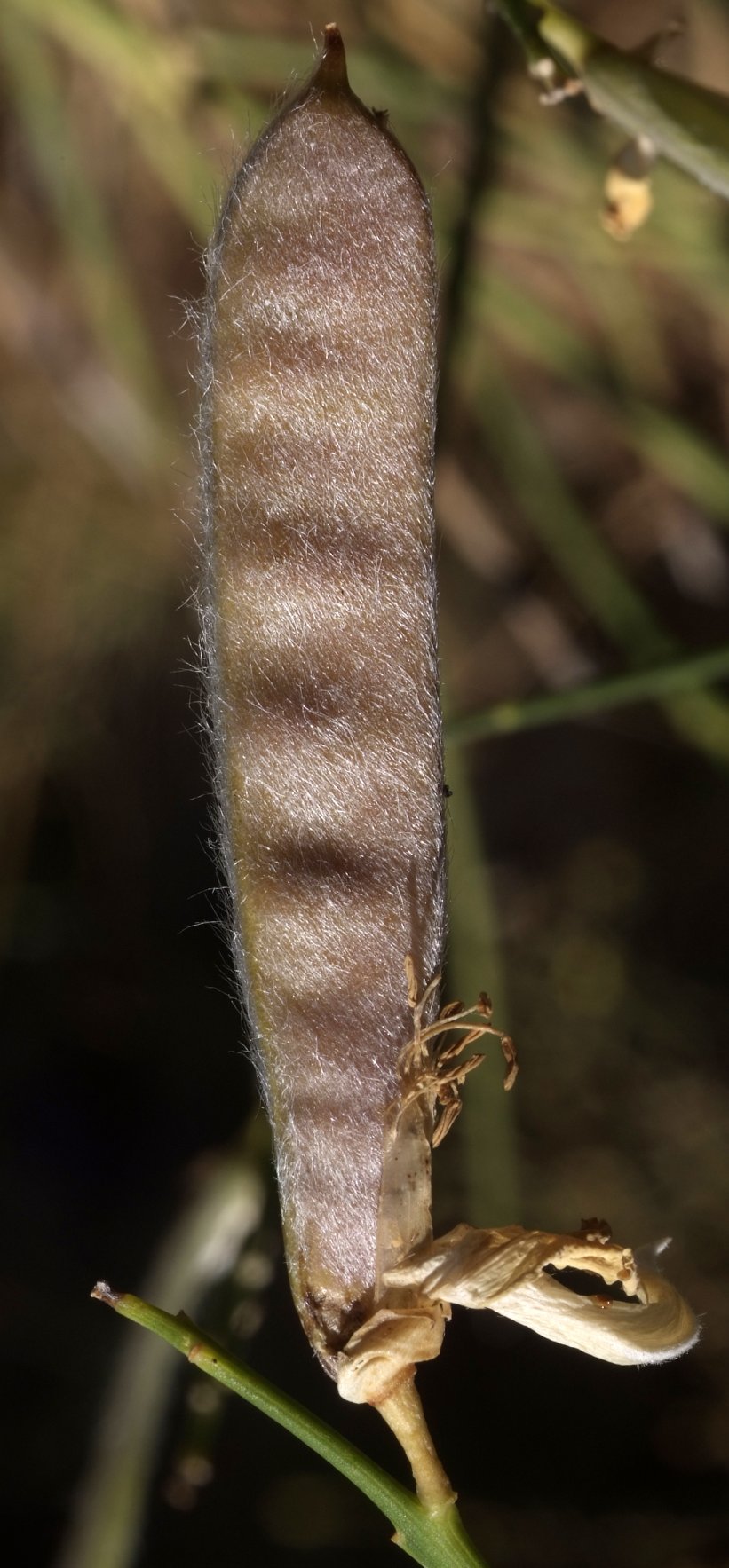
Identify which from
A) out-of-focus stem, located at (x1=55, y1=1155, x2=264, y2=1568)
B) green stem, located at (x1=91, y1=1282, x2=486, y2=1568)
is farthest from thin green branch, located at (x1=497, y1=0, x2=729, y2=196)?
out-of-focus stem, located at (x1=55, y1=1155, x2=264, y2=1568)

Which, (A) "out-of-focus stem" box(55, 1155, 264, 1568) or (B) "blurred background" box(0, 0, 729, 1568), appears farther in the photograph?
(B) "blurred background" box(0, 0, 729, 1568)

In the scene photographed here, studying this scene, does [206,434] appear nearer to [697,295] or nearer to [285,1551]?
[697,295]

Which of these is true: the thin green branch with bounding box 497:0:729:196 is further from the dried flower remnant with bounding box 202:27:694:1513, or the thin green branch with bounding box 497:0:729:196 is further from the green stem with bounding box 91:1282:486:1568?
the green stem with bounding box 91:1282:486:1568

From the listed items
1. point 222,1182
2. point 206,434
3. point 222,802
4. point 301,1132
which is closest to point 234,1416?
point 222,1182

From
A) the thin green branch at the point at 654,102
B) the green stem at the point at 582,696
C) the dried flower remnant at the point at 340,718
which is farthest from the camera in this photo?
the green stem at the point at 582,696

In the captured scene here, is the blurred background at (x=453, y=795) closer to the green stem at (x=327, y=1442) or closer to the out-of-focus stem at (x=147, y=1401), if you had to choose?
the out-of-focus stem at (x=147, y=1401)

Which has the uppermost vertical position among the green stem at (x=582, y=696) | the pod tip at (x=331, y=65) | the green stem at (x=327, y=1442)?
the pod tip at (x=331, y=65)

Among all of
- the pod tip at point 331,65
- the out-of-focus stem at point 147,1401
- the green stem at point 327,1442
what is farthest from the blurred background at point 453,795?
the green stem at point 327,1442

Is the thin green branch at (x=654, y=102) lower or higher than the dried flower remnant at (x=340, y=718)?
higher
